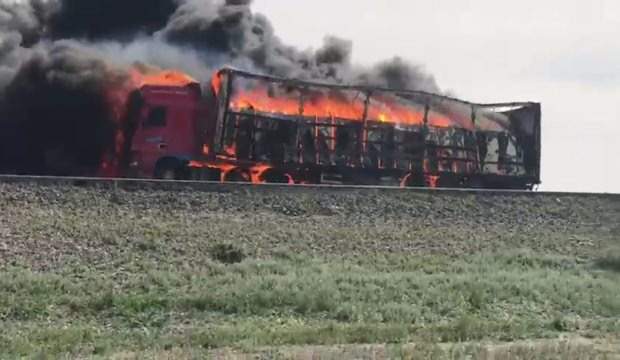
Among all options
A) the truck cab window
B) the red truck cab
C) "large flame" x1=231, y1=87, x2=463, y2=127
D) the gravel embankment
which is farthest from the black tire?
the gravel embankment

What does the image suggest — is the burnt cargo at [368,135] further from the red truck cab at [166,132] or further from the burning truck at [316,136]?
the red truck cab at [166,132]

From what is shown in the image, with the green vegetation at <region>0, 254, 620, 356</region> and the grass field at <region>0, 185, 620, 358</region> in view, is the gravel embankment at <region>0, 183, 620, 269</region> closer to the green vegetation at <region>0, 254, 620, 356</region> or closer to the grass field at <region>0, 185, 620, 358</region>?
the grass field at <region>0, 185, 620, 358</region>

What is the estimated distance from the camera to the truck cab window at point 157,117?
31.4m

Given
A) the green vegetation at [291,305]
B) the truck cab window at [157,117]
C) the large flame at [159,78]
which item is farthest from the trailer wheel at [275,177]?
the green vegetation at [291,305]

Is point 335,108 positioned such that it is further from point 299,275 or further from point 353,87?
point 299,275

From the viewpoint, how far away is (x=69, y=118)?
3250cm

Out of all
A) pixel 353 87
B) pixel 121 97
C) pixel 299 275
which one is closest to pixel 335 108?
pixel 353 87

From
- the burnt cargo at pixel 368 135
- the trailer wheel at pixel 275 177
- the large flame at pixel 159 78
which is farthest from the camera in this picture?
the large flame at pixel 159 78

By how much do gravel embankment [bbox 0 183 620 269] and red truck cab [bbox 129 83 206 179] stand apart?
6105mm

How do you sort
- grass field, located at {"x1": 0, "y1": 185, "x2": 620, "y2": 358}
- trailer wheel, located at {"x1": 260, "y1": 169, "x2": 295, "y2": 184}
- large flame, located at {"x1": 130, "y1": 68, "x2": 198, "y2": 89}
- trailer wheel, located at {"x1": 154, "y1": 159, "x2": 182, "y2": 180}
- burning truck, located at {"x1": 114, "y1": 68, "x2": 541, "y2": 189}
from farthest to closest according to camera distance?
large flame, located at {"x1": 130, "y1": 68, "x2": 198, "y2": 89}, trailer wheel, located at {"x1": 260, "y1": 169, "x2": 295, "y2": 184}, burning truck, located at {"x1": 114, "y1": 68, "x2": 541, "y2": 189}, trailer wheel, located at {"x1": 154, "y1": 159, "x2": 182, "y2": 180}, grass field, located at {"x1": 0, "y1": 185, "x2": 620, "y2": 358}

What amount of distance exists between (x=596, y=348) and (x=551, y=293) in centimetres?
561

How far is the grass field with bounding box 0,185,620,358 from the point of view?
1580cm

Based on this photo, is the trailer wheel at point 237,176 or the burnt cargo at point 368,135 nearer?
the trailer wheel at point 237,176

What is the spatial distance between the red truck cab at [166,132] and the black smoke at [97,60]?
110 centimetres
